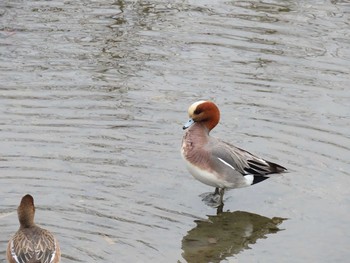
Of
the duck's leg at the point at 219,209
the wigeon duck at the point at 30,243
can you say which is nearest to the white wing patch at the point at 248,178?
the duck's leg at the point at 219,209

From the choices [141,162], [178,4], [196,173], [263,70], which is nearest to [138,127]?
[141,162]

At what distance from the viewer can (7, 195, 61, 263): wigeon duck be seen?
26.2 feet

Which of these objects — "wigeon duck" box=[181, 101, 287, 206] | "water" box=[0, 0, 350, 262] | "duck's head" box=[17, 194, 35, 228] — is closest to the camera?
"duck's head" box=[17, 194, 35, 228]

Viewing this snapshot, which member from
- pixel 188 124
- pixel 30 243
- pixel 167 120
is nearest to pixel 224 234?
pixel 188 124

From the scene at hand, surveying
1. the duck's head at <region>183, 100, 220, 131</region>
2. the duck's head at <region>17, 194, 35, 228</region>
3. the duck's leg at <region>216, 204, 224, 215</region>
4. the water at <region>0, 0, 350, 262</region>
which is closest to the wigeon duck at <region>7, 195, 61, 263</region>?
the duck's head at <region>17, 194, 35, 228</region>

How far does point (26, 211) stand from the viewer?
332 inches

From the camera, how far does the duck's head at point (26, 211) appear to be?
27.6ft

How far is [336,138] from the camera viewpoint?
11438 millimetres

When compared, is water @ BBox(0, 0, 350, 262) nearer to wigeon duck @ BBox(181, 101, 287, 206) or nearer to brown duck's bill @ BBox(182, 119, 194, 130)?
wigeon duck @ BBox(181, 101, 287, 206)

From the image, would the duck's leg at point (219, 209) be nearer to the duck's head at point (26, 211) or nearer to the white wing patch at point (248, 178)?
the white wing patch at point (248, 178)

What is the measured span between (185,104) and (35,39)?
312 cm

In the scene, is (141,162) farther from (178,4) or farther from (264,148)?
(178,4)

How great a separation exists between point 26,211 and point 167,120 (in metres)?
3.69

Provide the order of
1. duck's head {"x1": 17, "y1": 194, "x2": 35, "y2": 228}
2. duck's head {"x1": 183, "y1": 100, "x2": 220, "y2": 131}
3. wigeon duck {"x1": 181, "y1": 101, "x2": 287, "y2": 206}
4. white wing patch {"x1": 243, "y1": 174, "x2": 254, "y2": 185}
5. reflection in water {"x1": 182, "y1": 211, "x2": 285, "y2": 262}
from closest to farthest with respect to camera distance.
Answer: duck's head {"x1": 17, "y1": 194, "x2": 35, "y2": 228} → reflection in water {"x1": 182, "y1": 211, "x2": 285, "y2": 262} → wigeon duck {"x1": 181, "y1": 101, "x2": 287, "y2": 206} → white wing patch {"x1": 243, "y1": 174, "x2": 254, "y2": 185} → duck's head {"x1": 183, "y1": 100, "x2": 220, "y2": 131}
